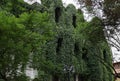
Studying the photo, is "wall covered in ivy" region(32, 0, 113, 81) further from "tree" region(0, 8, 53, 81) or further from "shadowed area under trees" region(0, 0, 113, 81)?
"tree" region(0, 8, 53, 81)

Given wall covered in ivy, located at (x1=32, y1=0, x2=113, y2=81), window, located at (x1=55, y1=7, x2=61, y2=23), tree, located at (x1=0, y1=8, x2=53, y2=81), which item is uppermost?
window, located at (x1=55, y1=7, x2=61, y2=23)

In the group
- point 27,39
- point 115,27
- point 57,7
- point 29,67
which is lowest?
point 29,67

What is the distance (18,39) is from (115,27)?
5672 millimetres

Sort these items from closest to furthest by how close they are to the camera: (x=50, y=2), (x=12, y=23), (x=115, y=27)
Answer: (x=12, y=23), (x=115, y=27), (x=50, y=2)

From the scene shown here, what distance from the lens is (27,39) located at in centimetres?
1301

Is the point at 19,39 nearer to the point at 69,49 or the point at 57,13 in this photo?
the point at 69,49

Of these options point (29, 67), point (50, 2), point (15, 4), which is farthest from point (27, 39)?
point (50, 2)

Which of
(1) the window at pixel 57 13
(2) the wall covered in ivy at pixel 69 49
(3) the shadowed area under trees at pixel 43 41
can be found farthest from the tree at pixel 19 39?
(1) the window at pixel 57 13

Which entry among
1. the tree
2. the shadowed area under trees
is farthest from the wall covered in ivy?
the tree

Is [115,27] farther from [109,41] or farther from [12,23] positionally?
[12,23]

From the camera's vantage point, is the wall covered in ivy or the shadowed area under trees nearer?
the shadowed area under trees

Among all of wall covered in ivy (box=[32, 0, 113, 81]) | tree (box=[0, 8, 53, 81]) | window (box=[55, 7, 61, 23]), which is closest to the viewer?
tree (box=[0, 8, 53, 81])

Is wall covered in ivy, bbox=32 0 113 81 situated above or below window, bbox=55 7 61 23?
below

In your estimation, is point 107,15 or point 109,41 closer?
point 107,15
